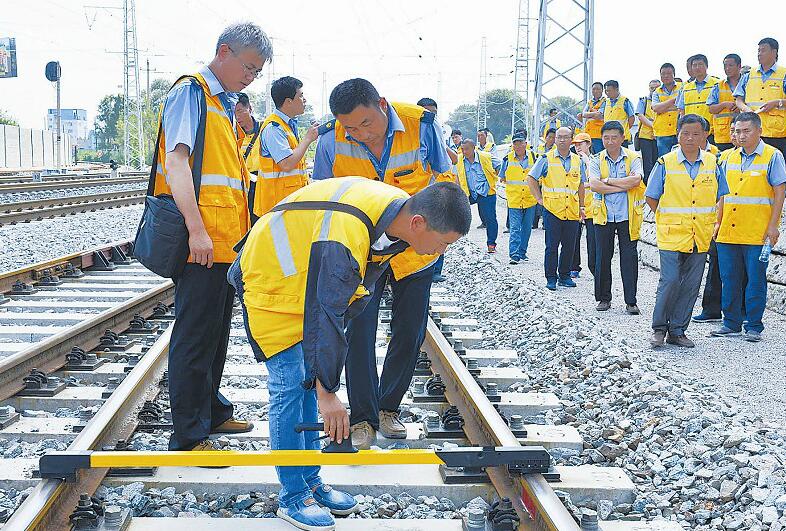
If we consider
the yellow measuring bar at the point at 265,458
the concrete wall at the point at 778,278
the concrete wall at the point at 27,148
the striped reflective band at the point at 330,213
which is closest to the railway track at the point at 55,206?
the concrete wall at the point at 778,278

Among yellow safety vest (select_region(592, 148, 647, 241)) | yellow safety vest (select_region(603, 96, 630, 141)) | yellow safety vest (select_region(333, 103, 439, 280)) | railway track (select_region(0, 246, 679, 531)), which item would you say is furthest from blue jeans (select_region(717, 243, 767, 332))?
yellow safety vest (select_region(603, 96, 630, 141))

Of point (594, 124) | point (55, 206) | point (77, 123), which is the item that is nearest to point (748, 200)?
point (594, 124)

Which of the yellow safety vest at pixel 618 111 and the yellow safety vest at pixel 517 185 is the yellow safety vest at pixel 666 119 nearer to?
the yellow safety vest at pixel 618 111

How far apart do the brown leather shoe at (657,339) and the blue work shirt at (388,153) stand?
11.4 feet

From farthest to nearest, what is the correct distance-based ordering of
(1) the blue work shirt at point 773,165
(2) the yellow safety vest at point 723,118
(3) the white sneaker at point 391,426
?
1. (2) the yellow safety vest at point 723,118
2. (1) the blue work shirt at point 773,165
3. (3) the white sneaker at point 391,426

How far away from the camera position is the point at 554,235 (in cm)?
1041

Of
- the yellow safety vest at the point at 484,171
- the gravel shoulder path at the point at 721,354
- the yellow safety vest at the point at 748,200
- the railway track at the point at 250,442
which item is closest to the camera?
the railway track at the point at 250,442

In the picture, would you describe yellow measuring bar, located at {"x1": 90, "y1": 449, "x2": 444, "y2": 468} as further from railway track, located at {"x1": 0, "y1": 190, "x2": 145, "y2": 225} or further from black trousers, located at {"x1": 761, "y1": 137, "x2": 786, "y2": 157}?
railway track, located at {"x1": 0, "y1": 190, "x2": 145, "y2": 225}

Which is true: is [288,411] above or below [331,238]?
below

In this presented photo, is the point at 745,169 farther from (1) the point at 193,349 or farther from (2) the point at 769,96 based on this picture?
(1) the point at 193,349

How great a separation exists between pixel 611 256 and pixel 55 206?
41.4 ft

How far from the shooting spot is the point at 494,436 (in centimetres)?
409

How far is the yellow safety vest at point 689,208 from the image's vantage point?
23.3 ft

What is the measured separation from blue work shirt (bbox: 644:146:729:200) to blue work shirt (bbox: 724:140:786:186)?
21cm
